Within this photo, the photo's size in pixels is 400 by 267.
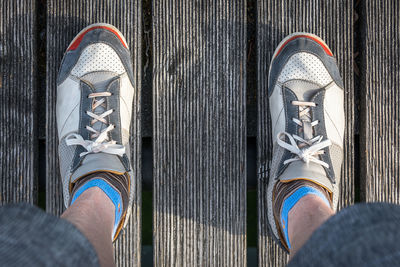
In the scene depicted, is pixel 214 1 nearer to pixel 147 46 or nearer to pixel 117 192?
pixel 147 46

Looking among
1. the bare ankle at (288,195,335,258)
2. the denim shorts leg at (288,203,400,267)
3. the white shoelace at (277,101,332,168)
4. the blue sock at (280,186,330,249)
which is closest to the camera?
the denim shorts leg at (288,203,400,267)

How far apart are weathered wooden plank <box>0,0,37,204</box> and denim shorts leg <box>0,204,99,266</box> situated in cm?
57

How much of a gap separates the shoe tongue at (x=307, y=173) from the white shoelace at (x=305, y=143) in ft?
0.06

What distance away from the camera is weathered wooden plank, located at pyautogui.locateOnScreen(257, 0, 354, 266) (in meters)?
1.22

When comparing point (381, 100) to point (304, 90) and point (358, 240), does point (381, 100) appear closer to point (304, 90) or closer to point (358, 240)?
point (304, 90)

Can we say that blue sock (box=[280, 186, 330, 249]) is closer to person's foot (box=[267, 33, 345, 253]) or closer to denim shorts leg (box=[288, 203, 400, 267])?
person's foot (box=[267, 33, 345, 253])

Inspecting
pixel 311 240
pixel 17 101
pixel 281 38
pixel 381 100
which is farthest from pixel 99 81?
pixel 381 100

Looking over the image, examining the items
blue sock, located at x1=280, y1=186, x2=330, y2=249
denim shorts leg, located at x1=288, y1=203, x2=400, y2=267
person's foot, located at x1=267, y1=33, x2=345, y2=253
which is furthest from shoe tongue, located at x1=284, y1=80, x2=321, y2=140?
denim shorts leg, located at x1=288, y1=203, x2=400, y2=267

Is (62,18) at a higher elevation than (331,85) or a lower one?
higher

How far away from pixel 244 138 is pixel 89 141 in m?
0.60

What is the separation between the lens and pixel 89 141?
120 centimetres

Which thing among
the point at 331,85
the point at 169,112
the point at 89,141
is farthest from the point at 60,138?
the point at 331,85

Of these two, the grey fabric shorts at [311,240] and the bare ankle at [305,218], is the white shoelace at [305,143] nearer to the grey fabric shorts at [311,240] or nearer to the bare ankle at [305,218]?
the bare ankle at [305,218]

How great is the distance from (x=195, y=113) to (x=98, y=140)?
39 cm
